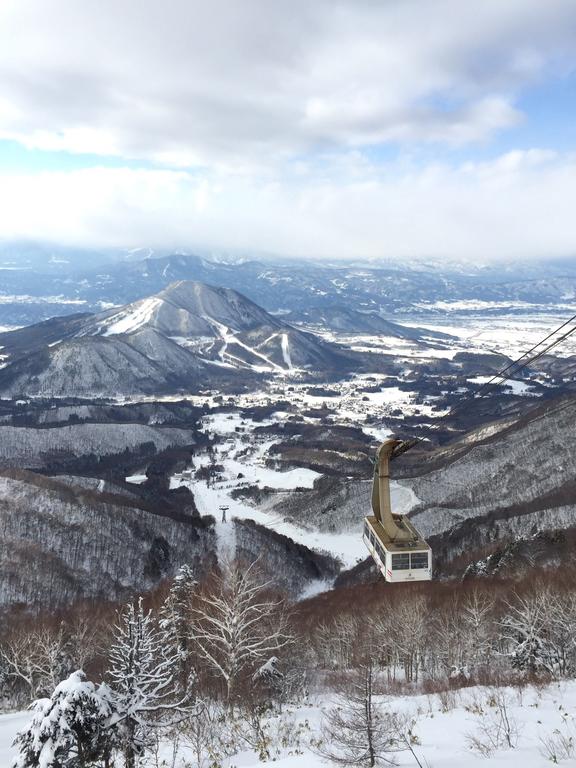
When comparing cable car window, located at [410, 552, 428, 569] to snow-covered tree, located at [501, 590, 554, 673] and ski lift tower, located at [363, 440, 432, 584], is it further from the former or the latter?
snow-covered tree, located at [501, 590, 554, 673]

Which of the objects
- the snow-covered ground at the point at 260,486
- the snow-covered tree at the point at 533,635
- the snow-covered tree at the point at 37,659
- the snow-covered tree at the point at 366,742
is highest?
the snow-covered tree at the point at 366,742

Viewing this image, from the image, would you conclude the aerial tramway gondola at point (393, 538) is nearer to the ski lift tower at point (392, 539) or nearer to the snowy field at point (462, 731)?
the ski lift tower at point (392, 539)

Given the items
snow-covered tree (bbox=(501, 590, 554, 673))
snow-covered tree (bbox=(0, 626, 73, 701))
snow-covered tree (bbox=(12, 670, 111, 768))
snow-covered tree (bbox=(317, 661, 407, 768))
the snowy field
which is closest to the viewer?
snow-covered tree (bbox=(12, 670, 111, 768))

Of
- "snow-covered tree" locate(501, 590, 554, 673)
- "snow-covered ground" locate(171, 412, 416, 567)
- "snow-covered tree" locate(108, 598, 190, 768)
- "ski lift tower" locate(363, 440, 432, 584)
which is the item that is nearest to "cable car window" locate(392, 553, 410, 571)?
"ski lift tower" locate(363, 440, 432, 584)

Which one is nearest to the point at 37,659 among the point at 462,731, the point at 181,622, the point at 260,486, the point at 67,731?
the point at 181,622

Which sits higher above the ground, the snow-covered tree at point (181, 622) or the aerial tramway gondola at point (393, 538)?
the aerial tramway gondola at point (393, 538)

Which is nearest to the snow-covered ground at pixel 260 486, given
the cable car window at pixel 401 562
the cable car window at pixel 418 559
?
the cable car window at pixel 418 559

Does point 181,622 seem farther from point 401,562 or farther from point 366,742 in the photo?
point 366,742
